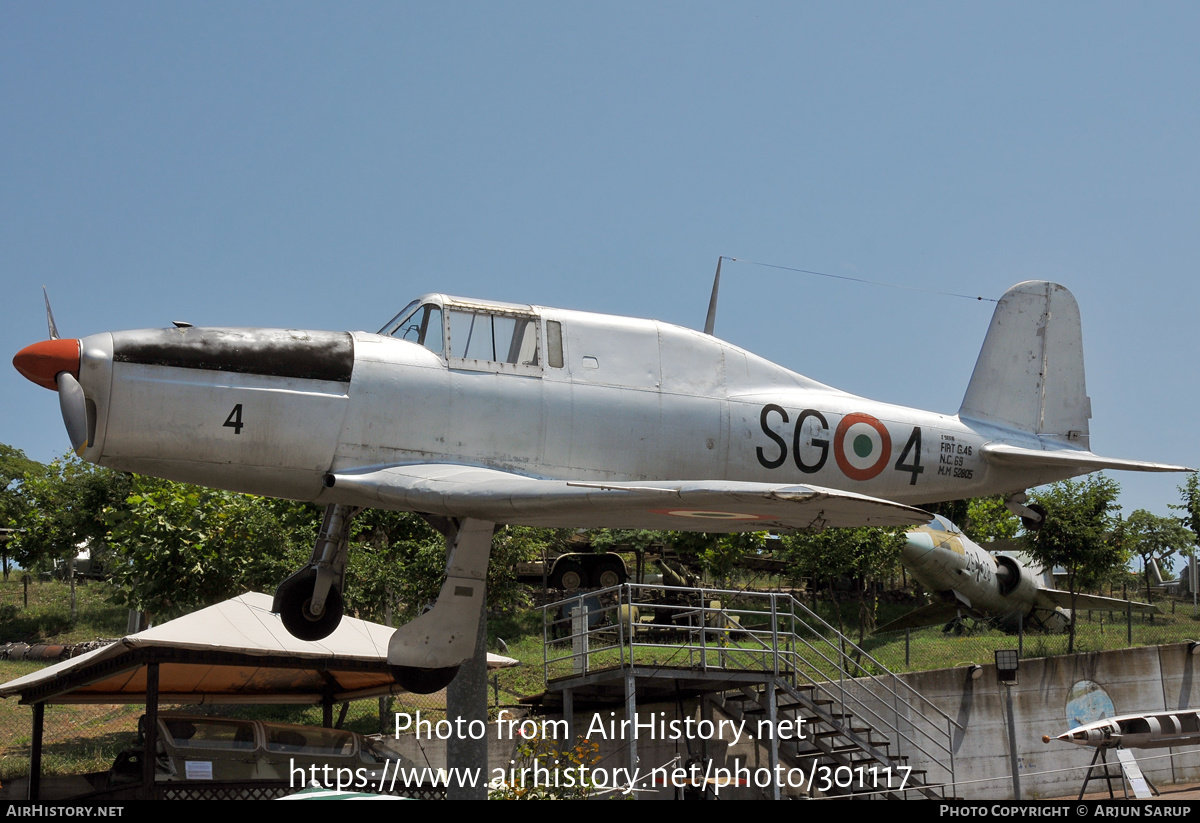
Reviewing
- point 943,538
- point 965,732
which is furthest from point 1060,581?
point 965,732

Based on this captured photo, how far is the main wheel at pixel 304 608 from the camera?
1172 cm

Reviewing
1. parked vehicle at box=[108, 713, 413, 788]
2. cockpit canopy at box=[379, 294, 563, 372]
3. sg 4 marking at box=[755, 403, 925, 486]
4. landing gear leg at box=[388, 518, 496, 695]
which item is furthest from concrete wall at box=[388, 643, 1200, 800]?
cockpit canopy at box=[379, 294, 563, 372]

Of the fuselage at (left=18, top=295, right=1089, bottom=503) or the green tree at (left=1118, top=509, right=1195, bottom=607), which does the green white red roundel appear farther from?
the green tree at (left=1118, top=509, right=1195, bottom=607)

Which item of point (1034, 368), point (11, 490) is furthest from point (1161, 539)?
point (11, 490)

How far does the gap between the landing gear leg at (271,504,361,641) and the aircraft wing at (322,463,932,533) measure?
3.64 ft

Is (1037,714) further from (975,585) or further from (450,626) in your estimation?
(450,626)

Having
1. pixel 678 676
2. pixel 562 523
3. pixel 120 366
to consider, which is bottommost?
pixel 678 676

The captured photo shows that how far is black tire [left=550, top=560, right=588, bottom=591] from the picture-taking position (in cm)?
3431

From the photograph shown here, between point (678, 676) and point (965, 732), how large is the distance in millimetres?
9470

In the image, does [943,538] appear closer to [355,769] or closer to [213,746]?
[355,769]

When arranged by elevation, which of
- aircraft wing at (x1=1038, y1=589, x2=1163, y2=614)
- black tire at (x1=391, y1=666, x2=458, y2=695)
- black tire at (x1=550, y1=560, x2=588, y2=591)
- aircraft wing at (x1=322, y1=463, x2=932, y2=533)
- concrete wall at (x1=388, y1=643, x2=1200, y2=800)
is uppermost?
aircraft wing at (x1=322, y1=463, x2=932, y2=533)

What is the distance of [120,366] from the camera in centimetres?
960

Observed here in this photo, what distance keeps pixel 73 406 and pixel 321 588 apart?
346 centimetres

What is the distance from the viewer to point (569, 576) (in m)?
34.4
